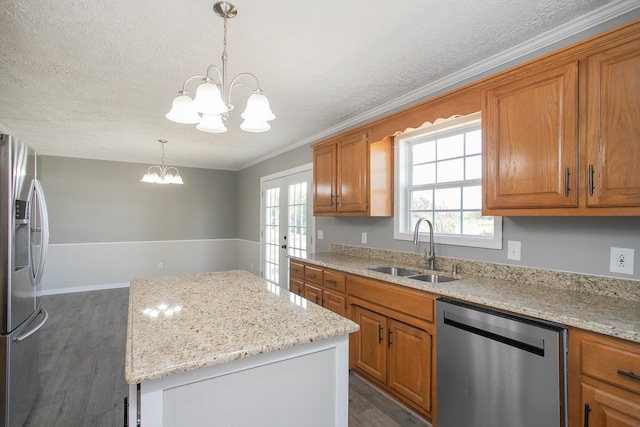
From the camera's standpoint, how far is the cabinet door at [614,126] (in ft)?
4.47

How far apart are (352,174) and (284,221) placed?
210 centimetres

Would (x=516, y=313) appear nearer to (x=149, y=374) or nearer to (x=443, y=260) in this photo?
(x=443, y=260)

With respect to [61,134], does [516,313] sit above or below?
below

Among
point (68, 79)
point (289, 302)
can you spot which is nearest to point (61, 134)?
point (68, 79)

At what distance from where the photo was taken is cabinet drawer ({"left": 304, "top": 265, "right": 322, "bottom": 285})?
2.93m

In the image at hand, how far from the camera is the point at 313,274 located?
303 centimetres

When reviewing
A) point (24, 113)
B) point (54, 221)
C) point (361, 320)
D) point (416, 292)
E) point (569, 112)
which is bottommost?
point (361, 320)

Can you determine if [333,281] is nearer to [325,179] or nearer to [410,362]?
[410,362]

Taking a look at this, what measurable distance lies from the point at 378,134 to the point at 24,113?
3462 millimetres

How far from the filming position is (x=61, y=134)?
4016 millimetres

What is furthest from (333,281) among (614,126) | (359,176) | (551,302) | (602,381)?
(614,126)

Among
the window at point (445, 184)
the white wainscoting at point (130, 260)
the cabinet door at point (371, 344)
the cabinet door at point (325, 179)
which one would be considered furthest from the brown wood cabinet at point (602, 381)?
the white wainscoting at point (130, 260)

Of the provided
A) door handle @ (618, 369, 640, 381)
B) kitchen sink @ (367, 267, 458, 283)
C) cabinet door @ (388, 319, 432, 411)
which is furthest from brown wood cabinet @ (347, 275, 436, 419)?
door handle @ (618, 369, 640, 381)

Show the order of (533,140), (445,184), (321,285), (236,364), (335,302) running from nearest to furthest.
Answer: (236,364) → (533,140) → (445,184) → (335,302) → (321,285)
